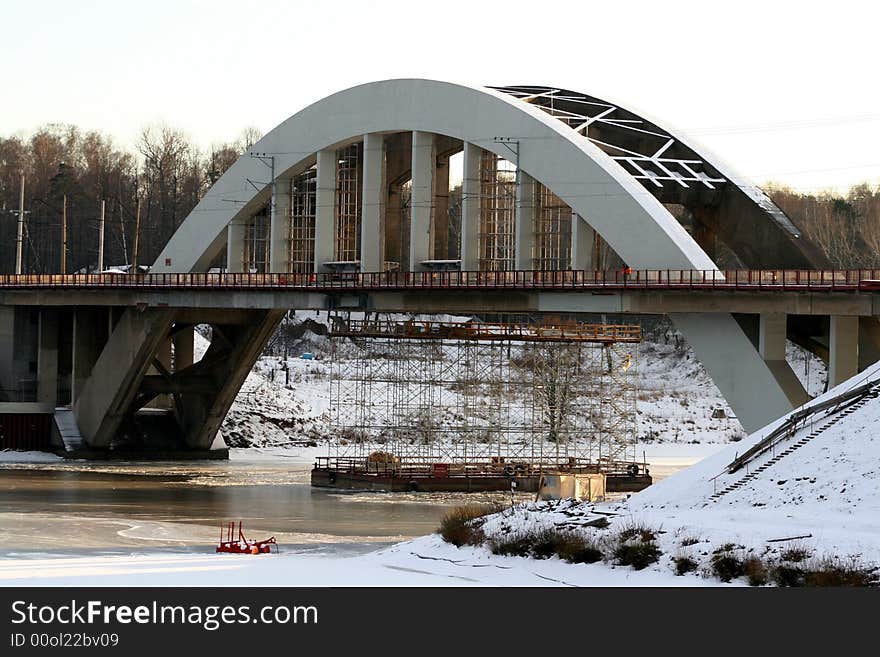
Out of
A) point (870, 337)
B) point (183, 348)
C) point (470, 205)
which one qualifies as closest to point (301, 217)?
point (183, 348)

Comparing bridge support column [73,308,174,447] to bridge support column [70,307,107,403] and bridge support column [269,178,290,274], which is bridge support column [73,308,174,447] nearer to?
bridge support column [70,307,107,403]

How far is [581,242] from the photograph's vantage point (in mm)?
60438

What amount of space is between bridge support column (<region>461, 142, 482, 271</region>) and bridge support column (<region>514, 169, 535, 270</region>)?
8.02ft

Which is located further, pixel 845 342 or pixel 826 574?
pixel 845 342

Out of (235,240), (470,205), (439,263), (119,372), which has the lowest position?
(119,372)

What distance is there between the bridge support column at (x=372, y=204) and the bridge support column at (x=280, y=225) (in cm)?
592

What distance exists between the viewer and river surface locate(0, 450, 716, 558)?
4144 centimetres

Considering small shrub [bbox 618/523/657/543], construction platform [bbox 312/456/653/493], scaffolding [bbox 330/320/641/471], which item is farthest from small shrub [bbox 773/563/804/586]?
scaffolding [bbox 330/320/641/471]

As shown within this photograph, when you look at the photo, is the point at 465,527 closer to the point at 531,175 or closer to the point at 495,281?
the point at 495,281

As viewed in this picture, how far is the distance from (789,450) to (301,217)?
42.7 metres

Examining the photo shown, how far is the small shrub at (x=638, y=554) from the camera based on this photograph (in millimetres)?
29422

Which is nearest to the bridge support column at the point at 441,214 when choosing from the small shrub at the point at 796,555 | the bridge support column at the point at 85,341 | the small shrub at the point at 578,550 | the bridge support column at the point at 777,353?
the bridge support column at the point at 85,341

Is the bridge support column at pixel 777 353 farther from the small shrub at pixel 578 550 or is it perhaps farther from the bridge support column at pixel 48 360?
the bridge support column at pixel 48 360
